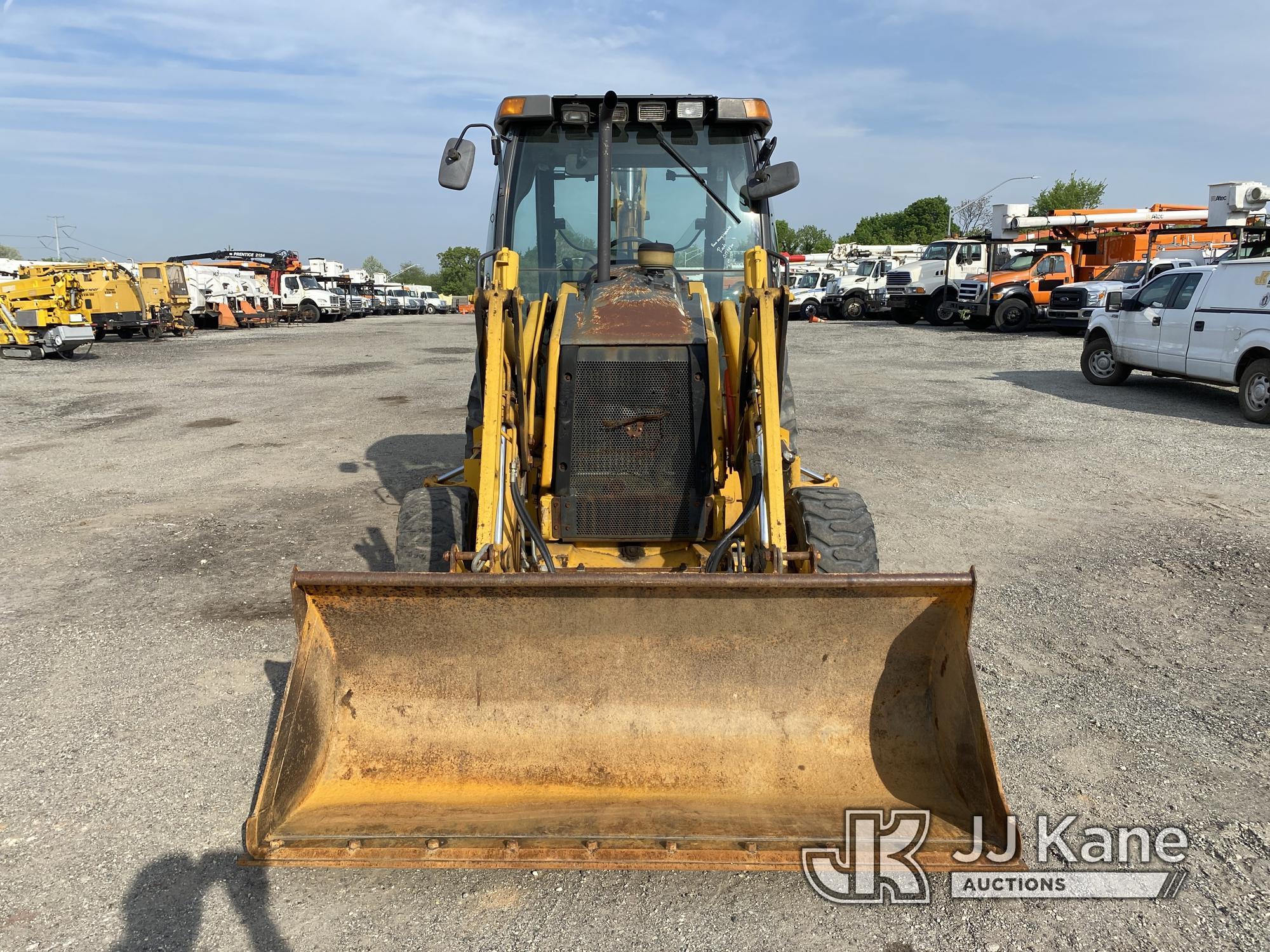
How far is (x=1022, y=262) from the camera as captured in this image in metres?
24.2

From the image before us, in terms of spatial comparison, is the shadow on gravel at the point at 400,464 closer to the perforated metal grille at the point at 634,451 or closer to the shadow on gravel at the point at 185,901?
the perforated metal grille at the point at 634,451

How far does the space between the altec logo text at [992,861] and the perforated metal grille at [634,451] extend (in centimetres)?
183

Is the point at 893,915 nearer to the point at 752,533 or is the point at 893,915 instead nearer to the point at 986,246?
the point at 752,533

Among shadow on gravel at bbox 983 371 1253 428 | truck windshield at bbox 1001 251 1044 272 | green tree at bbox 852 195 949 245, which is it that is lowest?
shadow on gravel at bbox 983 371 1253 428

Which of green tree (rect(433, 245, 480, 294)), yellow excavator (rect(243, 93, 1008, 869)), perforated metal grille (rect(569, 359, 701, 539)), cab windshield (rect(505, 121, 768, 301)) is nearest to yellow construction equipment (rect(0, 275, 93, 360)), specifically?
cab windshield (rect(505, 121, 768, 301))

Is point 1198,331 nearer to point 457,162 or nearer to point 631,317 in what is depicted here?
point 631,317

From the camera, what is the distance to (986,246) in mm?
25203

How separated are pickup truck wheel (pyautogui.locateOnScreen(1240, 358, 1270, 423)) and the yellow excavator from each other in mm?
9125

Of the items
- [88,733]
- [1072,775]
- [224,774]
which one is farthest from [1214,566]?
[88,733]

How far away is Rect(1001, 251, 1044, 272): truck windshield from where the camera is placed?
2403 centimetres

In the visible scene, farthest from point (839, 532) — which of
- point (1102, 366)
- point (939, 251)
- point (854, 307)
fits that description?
point (854, 307)

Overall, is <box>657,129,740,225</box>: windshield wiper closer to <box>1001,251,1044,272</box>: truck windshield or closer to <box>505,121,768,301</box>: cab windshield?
<box>505,121,768,301</box>: cab windshield

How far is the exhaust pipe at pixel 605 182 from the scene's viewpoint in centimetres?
443

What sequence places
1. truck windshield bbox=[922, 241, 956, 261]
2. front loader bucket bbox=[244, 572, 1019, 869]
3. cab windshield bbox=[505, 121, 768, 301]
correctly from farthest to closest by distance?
1. truck windshield bbox=[922, 241, 956, 261]
2. cab windshield bbox=[505, 121, 768, 301]
3. front loader bucket bbox=[244, 572, 1019, 869]
